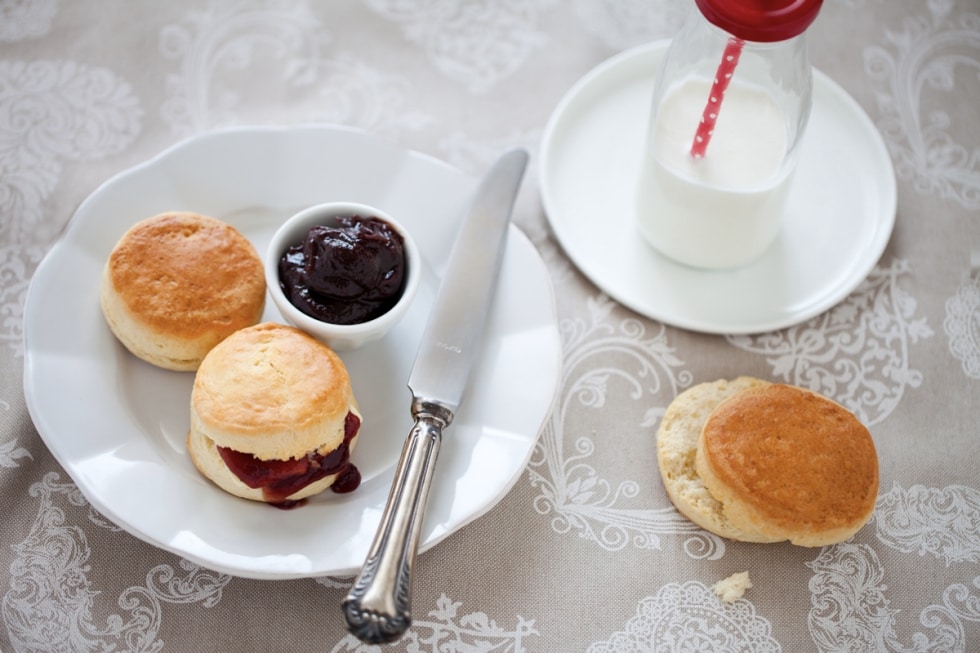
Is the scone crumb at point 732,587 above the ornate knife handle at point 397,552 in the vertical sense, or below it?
below

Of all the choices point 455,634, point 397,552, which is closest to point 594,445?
point 455,634

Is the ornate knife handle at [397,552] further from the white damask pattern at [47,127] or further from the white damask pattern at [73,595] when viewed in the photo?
the white damask pattern at [47,127]

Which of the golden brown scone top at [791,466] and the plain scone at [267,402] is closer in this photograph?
the plain scone at [267,402]

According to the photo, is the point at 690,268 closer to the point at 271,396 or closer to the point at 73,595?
the point at 271,396

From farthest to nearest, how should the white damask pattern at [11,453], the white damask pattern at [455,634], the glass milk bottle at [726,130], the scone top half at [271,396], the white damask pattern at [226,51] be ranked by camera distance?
1. the white damask pattern at [226,51]
2. the glass milk bottle at [726,130]
3. the white damask pattern at [11,453]
4. the white damask pattern at [455,634]
5. the scone top half at [271,396]

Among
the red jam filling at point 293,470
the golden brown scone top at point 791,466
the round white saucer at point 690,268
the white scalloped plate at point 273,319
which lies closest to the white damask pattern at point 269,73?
the white scalloped plate at point 273,319

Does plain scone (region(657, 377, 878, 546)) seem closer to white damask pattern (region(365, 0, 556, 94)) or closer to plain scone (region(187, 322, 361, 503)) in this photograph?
plain scone (region(187, 322, 361, 503))
